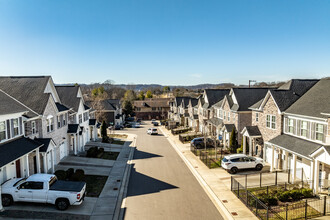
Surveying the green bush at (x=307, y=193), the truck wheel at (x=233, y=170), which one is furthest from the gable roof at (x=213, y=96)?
the green bush at (x=307, y=193)

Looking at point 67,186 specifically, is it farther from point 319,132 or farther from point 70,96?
point 70,96

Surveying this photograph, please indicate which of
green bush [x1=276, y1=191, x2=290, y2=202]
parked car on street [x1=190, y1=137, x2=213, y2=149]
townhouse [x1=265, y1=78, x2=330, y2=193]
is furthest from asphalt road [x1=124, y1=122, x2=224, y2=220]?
townhouse [x1=265, y1=78, x2=330, y2=193]

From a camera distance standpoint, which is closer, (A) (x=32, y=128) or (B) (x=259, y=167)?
(A) (x=32, y=128)

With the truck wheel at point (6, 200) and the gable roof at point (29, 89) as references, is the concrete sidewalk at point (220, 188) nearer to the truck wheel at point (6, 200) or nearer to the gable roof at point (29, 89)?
the truck wheel at point (6, 200)

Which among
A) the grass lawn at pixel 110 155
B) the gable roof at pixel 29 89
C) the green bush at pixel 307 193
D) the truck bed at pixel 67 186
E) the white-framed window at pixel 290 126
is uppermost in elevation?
the gable roof at pixel 29 89

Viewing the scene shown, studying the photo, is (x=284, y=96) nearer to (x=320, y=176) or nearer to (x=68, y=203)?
(x=320, y=176)

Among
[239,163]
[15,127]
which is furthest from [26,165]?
[239,163]
